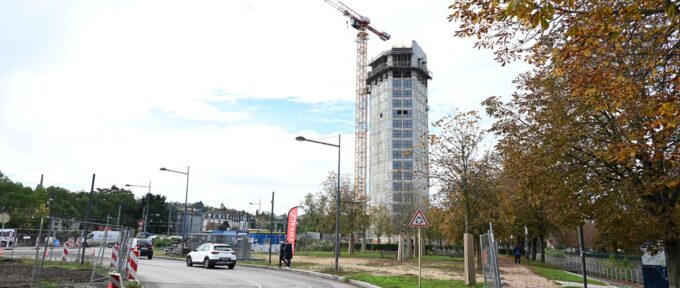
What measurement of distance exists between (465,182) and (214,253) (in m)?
14.9

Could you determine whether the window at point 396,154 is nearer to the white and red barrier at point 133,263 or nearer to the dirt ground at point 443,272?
the dirt ground at point 443,272

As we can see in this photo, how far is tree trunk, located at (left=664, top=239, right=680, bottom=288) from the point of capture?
12.8 m

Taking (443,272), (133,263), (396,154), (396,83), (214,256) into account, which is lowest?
(443,272)

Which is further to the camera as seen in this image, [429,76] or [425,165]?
[429,76]

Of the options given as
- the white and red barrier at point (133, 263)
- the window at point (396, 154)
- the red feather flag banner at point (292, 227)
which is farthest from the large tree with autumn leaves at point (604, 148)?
the window at point (396, 154)

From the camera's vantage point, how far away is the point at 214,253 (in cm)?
2716

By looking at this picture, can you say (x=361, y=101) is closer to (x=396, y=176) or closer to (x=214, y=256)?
(x=396, y=176)

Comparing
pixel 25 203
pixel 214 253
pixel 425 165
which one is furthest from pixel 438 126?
pixel 25 203

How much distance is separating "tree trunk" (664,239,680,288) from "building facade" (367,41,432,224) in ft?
360

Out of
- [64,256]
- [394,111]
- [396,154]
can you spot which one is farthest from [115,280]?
[394,111]

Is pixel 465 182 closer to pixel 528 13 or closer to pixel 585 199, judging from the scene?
pixel 585 199

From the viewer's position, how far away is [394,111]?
430ft

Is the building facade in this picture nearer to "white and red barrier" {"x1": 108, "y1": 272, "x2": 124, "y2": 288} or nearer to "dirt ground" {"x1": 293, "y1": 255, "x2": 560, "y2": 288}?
"dirt ground" {"x1": 293, "y1": 255, "x2": 560, "y2": 288}

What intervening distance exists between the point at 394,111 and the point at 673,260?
4675 inches
